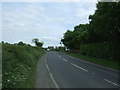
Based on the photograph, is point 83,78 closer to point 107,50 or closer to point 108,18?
point 108,18

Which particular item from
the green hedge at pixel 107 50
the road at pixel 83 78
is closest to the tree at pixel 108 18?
the green hedge at pixel 107 50

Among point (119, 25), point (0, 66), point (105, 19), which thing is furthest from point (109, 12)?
point (0, 66)

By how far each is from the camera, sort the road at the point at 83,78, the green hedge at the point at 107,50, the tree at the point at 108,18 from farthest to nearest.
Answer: the green hedge at the point at 107,50
the tree at the point at 108,18
the road at the point at 83,78

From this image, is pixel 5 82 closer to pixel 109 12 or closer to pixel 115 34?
pixel 109 12

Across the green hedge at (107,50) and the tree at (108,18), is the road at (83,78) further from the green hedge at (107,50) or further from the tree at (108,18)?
the green hedge at (107,50)

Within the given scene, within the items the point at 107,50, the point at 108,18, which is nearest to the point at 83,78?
the point at 108,18

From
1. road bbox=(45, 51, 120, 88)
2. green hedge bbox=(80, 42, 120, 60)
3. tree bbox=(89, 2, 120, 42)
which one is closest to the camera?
road bbox=(45, 51, 120, 88)

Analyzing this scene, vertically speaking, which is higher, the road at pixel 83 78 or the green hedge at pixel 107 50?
the green hedge at pixel 107 50

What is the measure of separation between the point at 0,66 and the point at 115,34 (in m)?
27.1

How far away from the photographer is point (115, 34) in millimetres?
36062

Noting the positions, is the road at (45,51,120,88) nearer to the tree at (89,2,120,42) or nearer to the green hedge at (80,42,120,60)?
the tree at (89,2,120,42)

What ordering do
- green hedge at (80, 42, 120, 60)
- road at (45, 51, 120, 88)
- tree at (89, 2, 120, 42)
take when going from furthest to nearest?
green hedge at (80, 42, 120, 60)
tree at (89, 2, 120, 42)
road at (45, 51, 120, 88)

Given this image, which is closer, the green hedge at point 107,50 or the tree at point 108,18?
the tree at point 108,18

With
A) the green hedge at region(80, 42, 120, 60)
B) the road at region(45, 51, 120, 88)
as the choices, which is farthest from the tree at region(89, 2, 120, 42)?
the road at region(45, 51, 120, 88)
